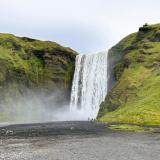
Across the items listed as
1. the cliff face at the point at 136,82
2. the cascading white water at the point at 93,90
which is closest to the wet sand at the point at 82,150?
the cliff face at the point at 136,82

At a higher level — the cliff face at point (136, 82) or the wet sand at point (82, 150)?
the cliff face at point (136, 82)

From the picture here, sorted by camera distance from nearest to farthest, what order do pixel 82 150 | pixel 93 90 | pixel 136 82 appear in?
pixel 82 150 < pixel 136 82 < pixel 93 90

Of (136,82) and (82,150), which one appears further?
(136,82)

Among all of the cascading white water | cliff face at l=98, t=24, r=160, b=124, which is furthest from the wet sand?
the cascading white water

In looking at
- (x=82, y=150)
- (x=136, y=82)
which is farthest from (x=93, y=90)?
(x=82, y=150)

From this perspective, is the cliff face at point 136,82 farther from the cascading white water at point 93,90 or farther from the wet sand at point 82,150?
the wet sand at point 82,150

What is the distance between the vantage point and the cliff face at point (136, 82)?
394 feet

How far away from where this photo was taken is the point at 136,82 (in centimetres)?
15425

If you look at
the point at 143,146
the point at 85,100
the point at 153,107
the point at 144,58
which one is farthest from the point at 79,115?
the point at 143,146

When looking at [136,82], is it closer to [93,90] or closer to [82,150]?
[93,90]

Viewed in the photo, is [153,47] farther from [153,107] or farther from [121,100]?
[153,107]

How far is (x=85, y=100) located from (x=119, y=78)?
2711 cm

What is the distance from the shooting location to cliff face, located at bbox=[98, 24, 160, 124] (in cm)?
12012

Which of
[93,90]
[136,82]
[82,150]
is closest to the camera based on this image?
[82,150]
